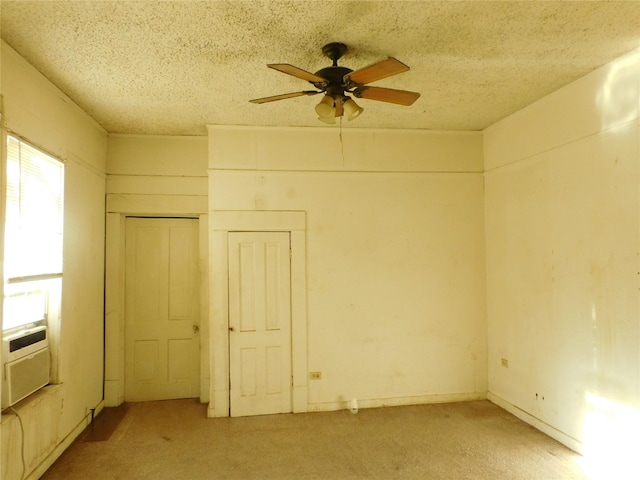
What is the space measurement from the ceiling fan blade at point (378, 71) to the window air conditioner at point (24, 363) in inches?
111

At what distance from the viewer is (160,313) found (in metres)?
4.43

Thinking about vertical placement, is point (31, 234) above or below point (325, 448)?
above

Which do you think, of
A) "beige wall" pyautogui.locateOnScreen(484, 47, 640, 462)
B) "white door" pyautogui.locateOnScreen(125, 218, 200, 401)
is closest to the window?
"white door" pyautogui.locateOnScreen(125, 218, 200, 401)

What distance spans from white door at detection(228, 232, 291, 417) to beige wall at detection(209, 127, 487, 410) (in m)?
0.23

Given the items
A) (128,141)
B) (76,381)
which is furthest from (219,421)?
(128,141)

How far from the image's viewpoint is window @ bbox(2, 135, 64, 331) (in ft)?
8.42

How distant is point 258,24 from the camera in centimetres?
228

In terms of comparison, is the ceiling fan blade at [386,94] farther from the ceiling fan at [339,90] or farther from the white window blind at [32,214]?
the white window blind at [32,214]

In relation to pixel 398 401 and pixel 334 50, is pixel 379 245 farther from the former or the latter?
pixel 334 50

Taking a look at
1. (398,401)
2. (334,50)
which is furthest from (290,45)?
(398,401)

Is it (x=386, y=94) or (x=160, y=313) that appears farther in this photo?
(x=160, y=313)

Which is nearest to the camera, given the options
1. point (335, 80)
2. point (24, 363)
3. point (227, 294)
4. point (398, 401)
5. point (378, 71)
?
point (378, 71)

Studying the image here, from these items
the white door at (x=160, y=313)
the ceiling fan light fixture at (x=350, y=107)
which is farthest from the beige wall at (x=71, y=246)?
the ceiling fan light fixture at (x=350, y=107)

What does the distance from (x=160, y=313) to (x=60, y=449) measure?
1565 mm
